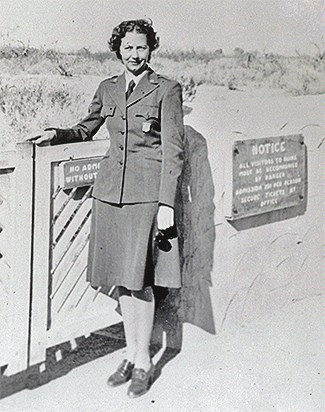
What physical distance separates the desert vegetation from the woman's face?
0.05 meters

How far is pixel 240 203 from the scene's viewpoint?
405cm

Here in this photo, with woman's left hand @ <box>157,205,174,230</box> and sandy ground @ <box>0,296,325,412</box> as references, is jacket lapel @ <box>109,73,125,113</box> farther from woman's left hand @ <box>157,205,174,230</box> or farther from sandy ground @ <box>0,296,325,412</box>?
sandy ground @ <box>0,296,325,412</box>

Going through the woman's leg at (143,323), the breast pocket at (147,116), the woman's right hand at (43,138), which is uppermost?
the breast pocket at (147,116)

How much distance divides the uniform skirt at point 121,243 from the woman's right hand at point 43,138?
1.29 ft

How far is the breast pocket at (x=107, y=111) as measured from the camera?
3.14m

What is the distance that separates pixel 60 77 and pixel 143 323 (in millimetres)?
1116

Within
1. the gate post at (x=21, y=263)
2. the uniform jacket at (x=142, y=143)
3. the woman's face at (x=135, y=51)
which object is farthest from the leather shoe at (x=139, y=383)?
the woman's face at (x=135, y=51)

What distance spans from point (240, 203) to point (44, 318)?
1303 mm

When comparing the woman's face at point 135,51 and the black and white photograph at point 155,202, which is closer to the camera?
the black and white photograph at point 155,202

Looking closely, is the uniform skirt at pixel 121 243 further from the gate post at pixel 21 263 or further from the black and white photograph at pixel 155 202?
the gate post at pixel 21 263

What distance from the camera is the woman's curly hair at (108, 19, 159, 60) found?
9.93 ft

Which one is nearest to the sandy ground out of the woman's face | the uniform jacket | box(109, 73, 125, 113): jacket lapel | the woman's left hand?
the woman's left hand

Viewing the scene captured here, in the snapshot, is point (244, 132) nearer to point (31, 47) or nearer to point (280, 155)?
point (280, 155)

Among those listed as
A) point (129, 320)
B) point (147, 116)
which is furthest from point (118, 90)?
point (129, 320)
